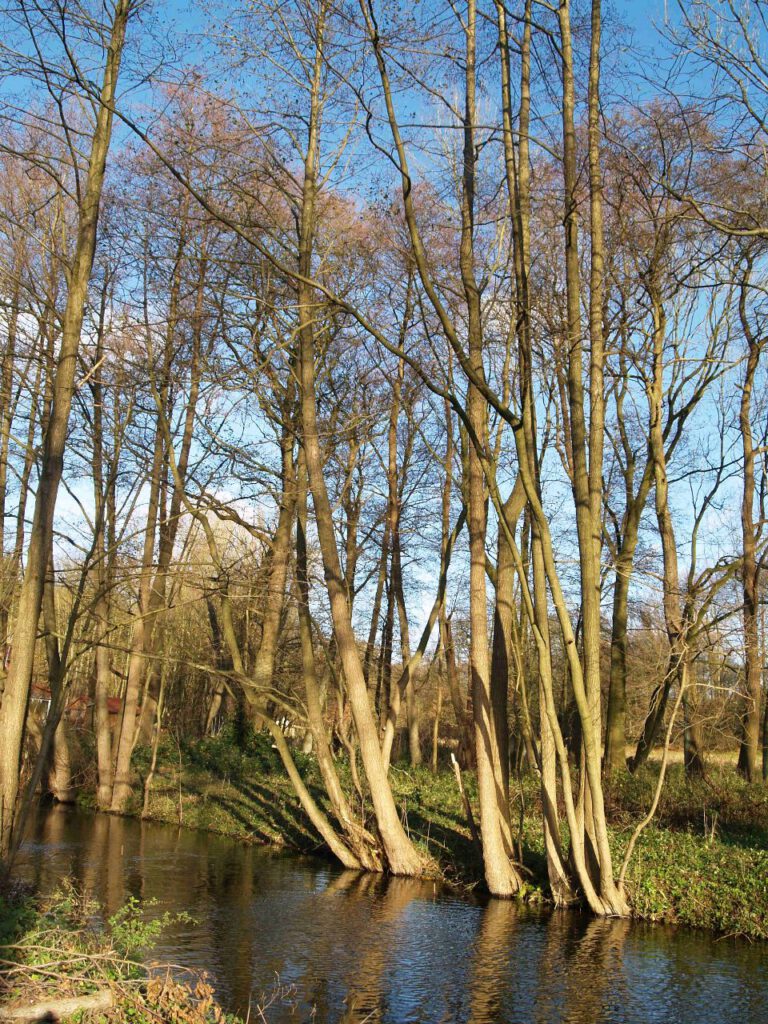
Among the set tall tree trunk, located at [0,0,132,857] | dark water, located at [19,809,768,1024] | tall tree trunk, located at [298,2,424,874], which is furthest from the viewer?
tall tree trunk, located at [298,2,424,874]

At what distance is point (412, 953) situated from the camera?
9727mm


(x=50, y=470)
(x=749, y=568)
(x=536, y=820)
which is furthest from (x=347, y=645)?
(x=749, y=568)

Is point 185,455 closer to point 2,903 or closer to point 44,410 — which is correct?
point 44,410

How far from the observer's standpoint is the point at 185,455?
2125cm

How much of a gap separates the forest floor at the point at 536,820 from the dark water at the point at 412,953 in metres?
0.48

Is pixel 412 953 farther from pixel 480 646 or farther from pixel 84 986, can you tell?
pixel 84 986

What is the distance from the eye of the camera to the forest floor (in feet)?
36.8

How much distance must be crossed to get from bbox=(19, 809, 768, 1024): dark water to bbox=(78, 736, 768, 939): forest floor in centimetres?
48

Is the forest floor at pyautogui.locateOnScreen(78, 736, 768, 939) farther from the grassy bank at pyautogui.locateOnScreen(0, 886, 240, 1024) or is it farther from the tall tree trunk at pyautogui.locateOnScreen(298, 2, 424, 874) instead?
the grassy bank at pyautogui.locateOnScreen(0, 886, 240, 1024)

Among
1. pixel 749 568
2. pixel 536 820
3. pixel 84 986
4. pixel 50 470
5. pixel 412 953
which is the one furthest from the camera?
pixel 749 568

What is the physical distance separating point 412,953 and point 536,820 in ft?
18.5

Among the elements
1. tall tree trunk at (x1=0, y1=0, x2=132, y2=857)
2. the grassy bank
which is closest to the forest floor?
tall tree trunk at (x1=0, y1=0, x2=132, y2=857)

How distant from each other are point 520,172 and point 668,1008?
10208 millimetres

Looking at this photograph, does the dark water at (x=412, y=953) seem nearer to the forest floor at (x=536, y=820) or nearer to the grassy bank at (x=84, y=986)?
the forest floor at (x=536, y=820)
